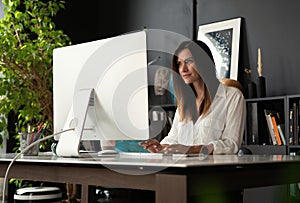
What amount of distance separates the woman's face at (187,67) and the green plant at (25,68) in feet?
5.45

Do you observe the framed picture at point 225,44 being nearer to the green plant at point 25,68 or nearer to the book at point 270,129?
the book at point 270,129

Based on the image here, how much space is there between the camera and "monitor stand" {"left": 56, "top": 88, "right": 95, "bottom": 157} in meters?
1.90

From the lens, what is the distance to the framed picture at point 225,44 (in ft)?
12.8

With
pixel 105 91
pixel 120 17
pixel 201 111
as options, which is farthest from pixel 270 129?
pixel 120 17

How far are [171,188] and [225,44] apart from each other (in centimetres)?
285

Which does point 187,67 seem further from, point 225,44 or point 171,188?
point 225,44

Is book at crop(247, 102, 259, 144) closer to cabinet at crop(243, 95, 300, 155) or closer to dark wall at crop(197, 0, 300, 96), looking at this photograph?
cabinet at crop(243, 95, 300, 155)

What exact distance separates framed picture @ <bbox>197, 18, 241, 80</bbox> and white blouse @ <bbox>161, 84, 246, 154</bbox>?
1.45 meters

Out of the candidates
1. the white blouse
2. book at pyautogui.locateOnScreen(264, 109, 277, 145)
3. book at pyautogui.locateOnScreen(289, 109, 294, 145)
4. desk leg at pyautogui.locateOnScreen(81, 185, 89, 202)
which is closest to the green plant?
the white blouse

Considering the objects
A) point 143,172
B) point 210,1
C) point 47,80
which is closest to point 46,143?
point 47,80

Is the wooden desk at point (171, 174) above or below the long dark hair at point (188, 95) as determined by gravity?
below

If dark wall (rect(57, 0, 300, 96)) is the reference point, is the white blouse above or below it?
below

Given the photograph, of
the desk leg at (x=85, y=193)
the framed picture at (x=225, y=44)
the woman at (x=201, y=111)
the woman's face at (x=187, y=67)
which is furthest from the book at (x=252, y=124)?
the desk leg at (x=85, y=193)

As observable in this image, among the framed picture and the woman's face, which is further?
the framed picture
